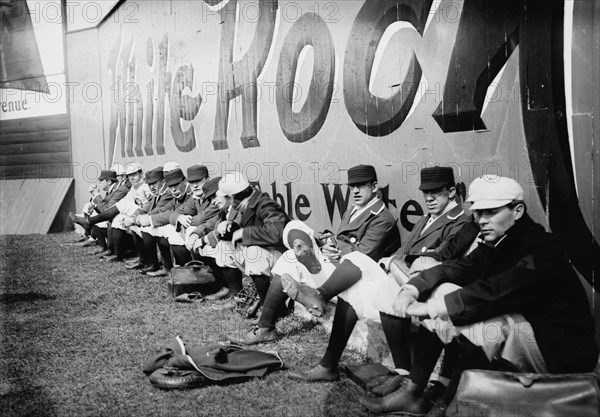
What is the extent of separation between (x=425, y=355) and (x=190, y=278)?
390cm

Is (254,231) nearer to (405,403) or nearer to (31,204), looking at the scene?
(405,403)

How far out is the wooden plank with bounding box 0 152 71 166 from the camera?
1584 centimetres

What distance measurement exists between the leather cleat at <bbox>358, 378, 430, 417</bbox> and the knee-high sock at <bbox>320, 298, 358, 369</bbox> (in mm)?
620

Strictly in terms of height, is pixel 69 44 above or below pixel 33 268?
above

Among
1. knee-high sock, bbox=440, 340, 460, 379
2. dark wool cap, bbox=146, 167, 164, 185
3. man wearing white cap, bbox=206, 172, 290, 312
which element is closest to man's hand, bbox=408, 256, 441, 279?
knee-high sock, bbox=440, 340, 460, 379

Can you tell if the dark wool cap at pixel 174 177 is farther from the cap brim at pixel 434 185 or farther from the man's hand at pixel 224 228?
the cap brim at pixel 434 185

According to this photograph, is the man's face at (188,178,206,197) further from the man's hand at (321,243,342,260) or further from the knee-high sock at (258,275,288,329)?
the man's hand at (321,243,342,260)

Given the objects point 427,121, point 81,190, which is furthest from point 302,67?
point 81,190

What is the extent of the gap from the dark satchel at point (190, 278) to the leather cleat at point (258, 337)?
1.76 meters

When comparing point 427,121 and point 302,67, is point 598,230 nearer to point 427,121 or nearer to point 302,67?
point 427,121

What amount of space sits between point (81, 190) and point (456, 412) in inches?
549

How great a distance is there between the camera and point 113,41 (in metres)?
13.9

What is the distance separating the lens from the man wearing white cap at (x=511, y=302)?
3.15m

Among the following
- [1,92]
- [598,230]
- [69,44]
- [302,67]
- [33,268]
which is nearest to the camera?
[598,230]
